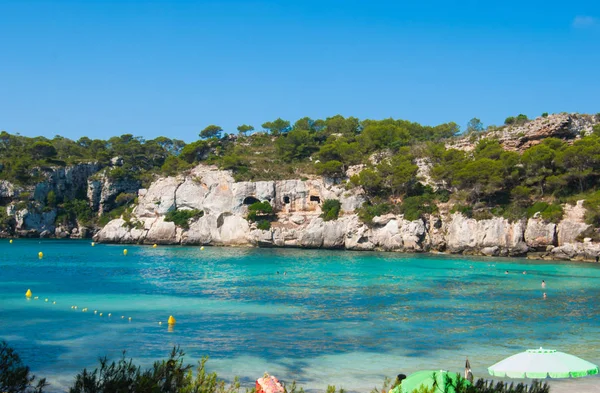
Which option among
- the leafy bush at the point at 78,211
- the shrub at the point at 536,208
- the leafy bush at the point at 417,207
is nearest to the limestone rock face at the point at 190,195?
the leafy bush at the point at 78,211

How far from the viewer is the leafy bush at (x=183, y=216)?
7050cm

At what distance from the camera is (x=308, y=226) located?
6575cm

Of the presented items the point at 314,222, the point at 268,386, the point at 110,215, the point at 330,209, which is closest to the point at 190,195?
the point at 314,222

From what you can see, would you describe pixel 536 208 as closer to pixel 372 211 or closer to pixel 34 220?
pixel 372 211

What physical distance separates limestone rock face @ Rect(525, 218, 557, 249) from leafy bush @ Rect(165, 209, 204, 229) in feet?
129

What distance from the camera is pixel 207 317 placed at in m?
22.3

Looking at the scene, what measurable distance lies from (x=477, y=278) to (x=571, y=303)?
10.4 meters

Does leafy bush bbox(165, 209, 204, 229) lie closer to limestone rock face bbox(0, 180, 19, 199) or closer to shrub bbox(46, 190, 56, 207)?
A: shrub bbox(46, 190, 56, 207)

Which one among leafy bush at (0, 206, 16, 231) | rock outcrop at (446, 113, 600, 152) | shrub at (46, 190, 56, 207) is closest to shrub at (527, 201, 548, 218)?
rock outcrop at (446, 113, 600, 152)

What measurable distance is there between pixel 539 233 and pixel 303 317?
123 feet

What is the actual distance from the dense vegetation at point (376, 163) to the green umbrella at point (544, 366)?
142 feet

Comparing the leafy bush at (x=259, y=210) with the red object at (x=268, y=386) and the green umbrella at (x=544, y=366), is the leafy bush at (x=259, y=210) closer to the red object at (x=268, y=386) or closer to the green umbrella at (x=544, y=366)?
the green umbrella at (x=544, y=366)

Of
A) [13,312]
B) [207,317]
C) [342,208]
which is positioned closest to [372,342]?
[207,317]

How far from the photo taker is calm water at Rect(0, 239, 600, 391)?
15969 mm
